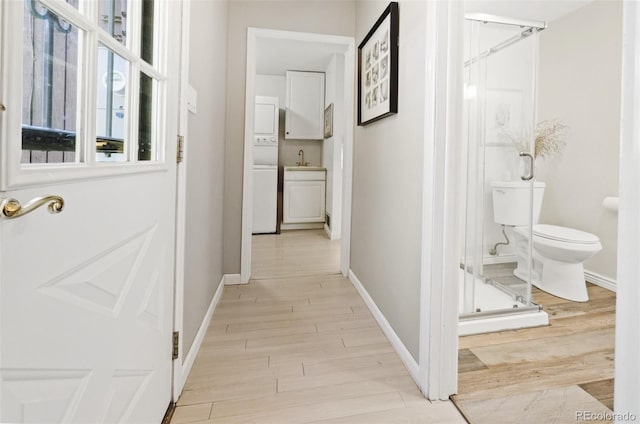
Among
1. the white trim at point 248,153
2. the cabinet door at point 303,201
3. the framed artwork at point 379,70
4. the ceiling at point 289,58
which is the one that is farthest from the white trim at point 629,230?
the cabinet door at point 303,201

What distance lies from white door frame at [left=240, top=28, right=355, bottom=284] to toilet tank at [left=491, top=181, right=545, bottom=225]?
3.77ft

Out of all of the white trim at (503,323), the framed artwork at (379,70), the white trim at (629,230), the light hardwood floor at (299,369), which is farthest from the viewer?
the white trim at (503,323)

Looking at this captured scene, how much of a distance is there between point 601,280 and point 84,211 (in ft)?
11.2

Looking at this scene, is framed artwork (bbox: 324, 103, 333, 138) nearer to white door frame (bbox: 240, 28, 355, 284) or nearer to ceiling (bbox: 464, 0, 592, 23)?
white door frame (bbox: 240, 28, 355, 284)

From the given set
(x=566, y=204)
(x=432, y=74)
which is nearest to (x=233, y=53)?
(x=432, y=74)

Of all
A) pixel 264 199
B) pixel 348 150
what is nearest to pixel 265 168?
pixel 264 199

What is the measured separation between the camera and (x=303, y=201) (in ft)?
15.4

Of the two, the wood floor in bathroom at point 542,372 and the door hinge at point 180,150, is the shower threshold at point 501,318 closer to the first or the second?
the wood floor in bathroom at point 542,372

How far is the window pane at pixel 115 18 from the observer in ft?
2.47

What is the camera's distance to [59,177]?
0.56 metres

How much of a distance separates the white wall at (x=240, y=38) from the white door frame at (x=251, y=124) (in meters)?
0.04

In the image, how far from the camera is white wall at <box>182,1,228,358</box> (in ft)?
4.57

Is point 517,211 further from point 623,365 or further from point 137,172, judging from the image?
point 137,172

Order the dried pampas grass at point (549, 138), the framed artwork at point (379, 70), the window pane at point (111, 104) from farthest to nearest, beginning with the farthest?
the dried pampas grass at point (549, 138)
the framed artwork at point (379, 70)
the window pane at point (111, 104)
